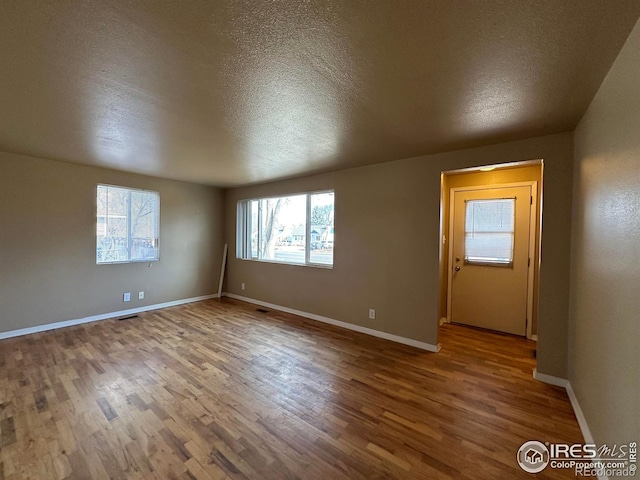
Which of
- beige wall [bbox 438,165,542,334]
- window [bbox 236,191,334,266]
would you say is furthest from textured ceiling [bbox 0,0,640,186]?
window [bbox 236,191,334,266]

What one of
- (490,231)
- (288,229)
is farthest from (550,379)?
(288,229)

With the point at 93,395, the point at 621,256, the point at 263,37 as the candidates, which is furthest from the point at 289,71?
the point at 93,395

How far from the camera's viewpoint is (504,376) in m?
2.69

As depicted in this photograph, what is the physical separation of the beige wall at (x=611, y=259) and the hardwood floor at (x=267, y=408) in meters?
0.54

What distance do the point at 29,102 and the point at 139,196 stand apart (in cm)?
283

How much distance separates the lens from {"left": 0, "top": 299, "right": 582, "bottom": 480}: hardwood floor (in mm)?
1604

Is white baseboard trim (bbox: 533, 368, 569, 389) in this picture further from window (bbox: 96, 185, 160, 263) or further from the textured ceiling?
window (bbox: 96, 185, 160, 263)

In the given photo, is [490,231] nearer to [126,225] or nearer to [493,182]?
[493,182]

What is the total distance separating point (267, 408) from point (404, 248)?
2.40 m

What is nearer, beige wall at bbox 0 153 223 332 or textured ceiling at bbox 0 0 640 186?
textured ceiling at bbox 0 0 640 186

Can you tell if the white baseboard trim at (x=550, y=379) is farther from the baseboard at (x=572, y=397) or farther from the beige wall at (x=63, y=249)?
the beige wall at (x=63, y=249)

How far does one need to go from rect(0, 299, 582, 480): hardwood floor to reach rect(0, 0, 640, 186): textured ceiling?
2.38 m

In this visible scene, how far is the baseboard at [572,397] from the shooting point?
182 centimetres

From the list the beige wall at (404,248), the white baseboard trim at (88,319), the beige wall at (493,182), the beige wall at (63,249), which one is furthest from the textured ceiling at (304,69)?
the white baseboard trim at (88,319)
